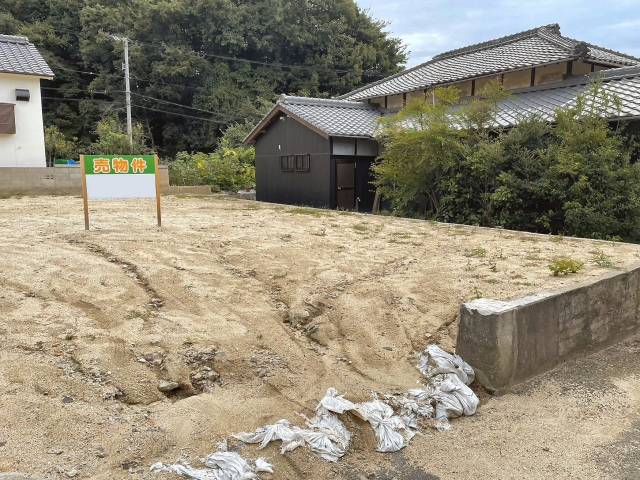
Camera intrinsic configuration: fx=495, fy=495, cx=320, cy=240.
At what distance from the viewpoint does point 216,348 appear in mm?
3320

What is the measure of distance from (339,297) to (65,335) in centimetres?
219

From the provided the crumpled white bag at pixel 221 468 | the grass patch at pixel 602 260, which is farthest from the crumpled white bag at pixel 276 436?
the grass patch at pixel 602 260

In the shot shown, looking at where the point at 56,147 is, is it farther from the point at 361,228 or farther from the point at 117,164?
the point at 361,228

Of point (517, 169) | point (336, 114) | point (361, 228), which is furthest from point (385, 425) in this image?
point (336, 114)

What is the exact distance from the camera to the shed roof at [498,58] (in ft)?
36.4

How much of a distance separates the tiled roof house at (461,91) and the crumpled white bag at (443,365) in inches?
260

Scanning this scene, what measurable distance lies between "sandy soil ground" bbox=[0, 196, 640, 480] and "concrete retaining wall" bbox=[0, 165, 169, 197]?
9102 millimetres

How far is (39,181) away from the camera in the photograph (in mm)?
14172

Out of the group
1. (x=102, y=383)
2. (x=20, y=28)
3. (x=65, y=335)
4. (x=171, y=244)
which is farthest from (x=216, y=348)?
(x=20, y=28)

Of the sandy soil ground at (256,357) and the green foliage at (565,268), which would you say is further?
the green foliage at (565,268)

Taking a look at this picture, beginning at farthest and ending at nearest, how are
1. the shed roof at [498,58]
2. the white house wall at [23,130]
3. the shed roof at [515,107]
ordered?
1. the white house wall at [23,130]
2. the shed roof at [498,58]
3. the shed roof at [515,107]

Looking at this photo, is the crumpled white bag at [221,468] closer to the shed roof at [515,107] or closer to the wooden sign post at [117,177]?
the wooden sign post at [117,177]

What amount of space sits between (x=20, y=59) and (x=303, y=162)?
9720mm

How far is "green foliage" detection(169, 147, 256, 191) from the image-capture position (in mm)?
17109
